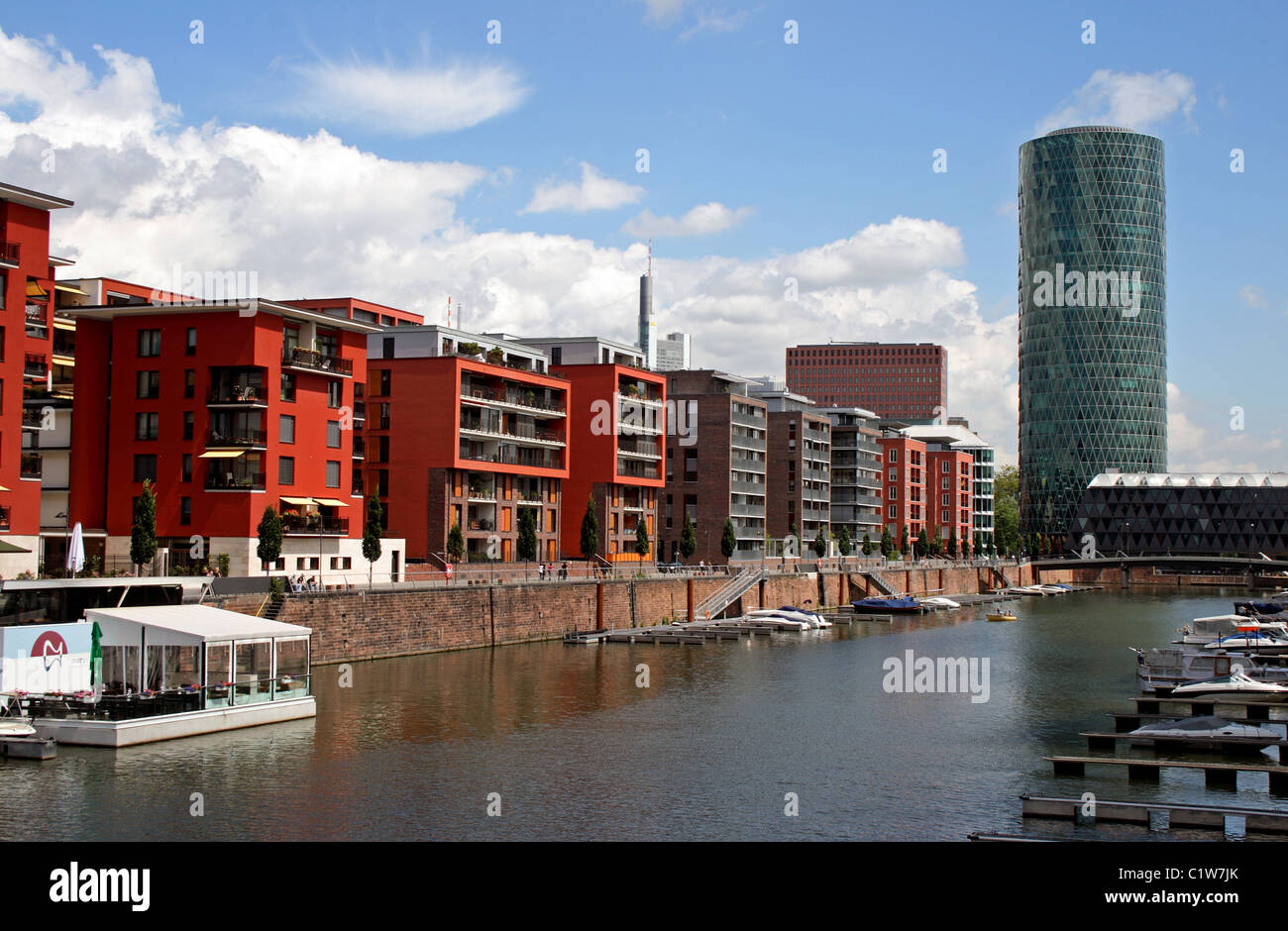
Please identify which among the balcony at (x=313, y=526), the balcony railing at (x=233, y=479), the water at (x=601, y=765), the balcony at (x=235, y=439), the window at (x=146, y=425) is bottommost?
the water at (x=601, y=765)

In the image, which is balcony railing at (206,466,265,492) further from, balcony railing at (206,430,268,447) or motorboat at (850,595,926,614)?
motorboat at (850,595,926,614)

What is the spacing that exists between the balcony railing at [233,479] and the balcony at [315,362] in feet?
23.9

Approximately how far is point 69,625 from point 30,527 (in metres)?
19.1

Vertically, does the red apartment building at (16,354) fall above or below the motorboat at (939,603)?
above

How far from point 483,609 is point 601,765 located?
39.2 metres

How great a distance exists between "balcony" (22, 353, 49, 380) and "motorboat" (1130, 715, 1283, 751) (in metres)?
62.8

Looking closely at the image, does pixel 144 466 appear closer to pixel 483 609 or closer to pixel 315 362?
pixel 315 362

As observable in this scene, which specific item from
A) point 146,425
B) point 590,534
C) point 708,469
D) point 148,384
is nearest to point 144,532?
point 146,425

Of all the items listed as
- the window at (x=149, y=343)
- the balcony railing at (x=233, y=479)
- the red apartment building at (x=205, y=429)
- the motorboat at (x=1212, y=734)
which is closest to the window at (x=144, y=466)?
the red apartment building at (x=205, y=429)

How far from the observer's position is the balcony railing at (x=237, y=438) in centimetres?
7500

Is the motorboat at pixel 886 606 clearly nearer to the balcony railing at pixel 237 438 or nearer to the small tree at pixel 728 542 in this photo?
the small tree at pixel 728 542

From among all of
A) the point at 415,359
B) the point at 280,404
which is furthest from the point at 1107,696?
the point at 415,359

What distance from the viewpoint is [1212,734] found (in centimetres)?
5122
